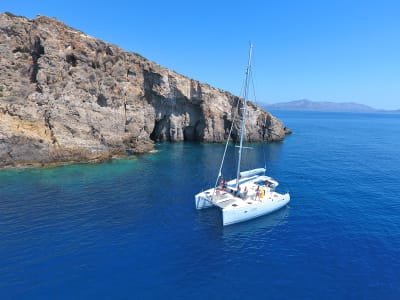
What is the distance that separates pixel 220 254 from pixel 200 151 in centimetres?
4046

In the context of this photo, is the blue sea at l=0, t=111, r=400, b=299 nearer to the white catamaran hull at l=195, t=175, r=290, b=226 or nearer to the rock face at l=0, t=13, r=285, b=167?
the white catamaran hull at l=195, t=175, r=290, b=226

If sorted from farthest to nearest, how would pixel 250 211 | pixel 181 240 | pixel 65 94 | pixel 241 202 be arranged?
pixel 65 94 → pixel 241 202 → pixel 250 211 → pixel 181 240

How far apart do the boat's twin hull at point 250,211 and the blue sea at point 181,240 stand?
675mm

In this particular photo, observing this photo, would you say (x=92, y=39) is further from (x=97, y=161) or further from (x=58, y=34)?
(x=97, y=161)

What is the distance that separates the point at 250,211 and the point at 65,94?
36.9 m

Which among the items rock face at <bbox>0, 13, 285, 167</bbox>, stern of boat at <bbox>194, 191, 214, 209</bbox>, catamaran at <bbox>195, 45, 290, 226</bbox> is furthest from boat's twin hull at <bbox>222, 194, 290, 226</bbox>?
rock face at <bbox>0, 13, 285, 167</bbox>

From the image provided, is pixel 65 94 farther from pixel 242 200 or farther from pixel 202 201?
pixel 242 200

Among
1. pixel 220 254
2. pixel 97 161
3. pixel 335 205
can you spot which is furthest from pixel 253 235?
pixel 97 161

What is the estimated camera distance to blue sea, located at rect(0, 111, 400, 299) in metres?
18.4

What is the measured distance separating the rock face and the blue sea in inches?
215

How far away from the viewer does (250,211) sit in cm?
2847

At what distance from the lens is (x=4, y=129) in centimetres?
4103

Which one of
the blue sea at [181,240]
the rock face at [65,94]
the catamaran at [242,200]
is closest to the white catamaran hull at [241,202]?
the catamaran at [242,200]

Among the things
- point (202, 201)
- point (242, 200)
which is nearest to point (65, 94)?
point (202, 201)
